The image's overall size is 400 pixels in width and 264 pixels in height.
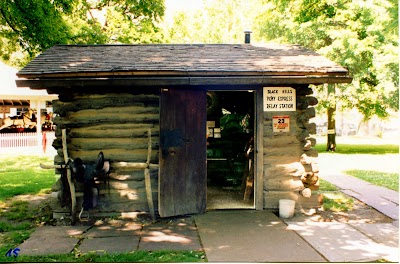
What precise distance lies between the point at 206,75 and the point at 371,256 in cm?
405

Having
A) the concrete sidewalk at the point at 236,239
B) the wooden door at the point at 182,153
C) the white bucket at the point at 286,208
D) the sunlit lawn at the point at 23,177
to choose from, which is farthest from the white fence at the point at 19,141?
the white bucket at the point at 286,208

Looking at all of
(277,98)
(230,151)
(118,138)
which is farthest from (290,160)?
(230,151)

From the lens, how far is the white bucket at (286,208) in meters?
7.54

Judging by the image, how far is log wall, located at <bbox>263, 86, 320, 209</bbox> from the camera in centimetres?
789

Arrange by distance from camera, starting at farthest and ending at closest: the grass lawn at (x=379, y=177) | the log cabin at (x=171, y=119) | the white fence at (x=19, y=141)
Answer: the white fence at (x=19, y=141) < the grass lawn at (x=379, y=177) < the log cabin at (x=171, y=119)

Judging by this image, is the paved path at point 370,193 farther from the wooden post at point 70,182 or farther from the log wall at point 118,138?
the wooden post at point 70,182

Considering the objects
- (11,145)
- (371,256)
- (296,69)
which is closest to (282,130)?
(296,69)

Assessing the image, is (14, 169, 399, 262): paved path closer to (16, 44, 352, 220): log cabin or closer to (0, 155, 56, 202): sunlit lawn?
(16, 44, 352, 220): log cabin

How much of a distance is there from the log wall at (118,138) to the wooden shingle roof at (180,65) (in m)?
0.62

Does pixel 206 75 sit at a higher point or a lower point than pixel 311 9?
lower

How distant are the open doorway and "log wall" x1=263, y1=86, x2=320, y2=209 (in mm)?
835

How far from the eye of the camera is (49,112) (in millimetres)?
33531

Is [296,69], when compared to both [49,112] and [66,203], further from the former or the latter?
[49,112]

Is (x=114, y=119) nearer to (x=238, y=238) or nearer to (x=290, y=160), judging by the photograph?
(x=238, y=238)
